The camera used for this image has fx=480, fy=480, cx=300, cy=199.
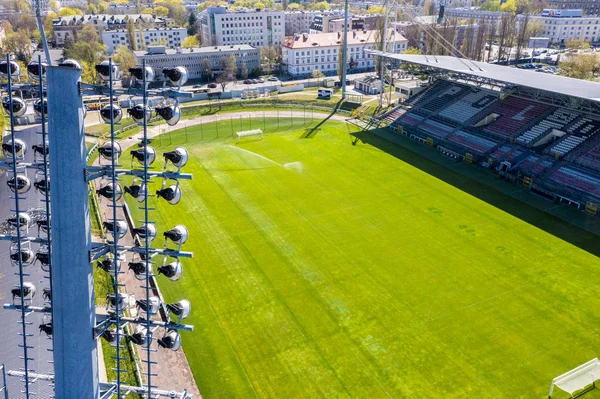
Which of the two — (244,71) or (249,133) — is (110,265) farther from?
(244,71)

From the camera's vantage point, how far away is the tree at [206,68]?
324 ft

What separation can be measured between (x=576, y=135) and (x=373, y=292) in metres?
32.0

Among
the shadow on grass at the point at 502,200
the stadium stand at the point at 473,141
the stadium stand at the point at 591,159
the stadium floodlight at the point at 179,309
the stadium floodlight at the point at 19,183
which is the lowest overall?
the shadow on grass at the point at 502,200

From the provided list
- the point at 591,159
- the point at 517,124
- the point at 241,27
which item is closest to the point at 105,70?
the point at 591,159

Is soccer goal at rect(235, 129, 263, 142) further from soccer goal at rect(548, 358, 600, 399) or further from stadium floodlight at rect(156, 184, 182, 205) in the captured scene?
stadium floodlight at rect(156, 184, 182, 205)

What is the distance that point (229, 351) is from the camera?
85.8 ft

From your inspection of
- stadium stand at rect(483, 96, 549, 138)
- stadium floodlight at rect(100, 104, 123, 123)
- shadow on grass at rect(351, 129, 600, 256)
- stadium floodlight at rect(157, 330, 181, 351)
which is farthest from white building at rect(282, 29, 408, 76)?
stadium floodlight at rect(157, 330, 181, 351)

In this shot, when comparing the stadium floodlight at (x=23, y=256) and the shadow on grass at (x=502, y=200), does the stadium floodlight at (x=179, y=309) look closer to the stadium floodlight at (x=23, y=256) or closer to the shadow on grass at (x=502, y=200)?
the stadium floodlight at (x=23, y=256)

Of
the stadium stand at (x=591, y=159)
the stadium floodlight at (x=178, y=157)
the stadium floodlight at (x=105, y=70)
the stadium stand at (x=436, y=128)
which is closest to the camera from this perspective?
the stadium floodlight at (x=105, y=70)

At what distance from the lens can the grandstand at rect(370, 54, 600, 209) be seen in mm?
45188

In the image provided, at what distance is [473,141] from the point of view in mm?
55344

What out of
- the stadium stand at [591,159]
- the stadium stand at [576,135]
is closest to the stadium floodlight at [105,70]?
the stadium stand at [591,159]

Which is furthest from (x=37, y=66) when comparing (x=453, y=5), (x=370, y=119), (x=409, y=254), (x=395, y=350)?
(x=453, y=5)

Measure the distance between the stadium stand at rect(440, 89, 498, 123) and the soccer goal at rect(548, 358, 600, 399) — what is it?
39.8m
